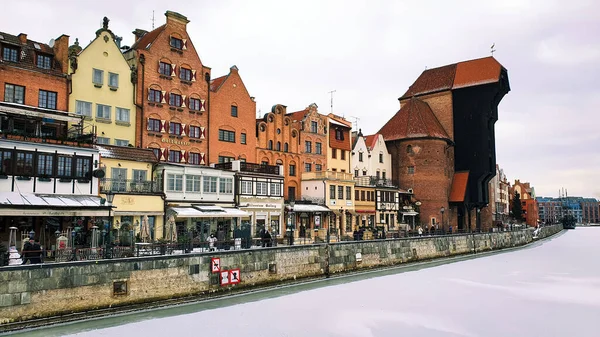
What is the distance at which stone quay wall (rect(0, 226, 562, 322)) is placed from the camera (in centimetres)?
1900

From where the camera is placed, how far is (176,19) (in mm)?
43031

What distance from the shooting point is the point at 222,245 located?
93.1 ft

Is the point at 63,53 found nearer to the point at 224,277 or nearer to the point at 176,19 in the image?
the point at 176,19

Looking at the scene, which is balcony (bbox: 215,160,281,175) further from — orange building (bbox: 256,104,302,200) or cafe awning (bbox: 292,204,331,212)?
cafe awning (bbox: 292,204,331,212)

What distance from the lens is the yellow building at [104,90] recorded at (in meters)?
35.6

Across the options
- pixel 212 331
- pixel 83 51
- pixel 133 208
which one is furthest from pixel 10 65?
pixel 212 331

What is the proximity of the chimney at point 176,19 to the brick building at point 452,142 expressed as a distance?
3834 cm

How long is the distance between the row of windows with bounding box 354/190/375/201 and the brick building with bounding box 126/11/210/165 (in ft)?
67.3

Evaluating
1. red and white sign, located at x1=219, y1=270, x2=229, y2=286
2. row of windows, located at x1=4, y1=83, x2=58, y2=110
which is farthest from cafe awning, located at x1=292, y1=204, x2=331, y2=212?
row of windows, located at x1=4, y1=83, x2=58, y2=110

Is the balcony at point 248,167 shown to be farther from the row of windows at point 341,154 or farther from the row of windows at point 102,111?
the row of windows at point 341,154

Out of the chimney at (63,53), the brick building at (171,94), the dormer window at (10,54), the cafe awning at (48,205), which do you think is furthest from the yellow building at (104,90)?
the cafe awning at (48,205)

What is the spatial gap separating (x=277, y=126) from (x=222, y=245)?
81.2 feet

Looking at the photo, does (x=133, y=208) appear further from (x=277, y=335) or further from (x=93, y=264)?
(x=277, y=335)

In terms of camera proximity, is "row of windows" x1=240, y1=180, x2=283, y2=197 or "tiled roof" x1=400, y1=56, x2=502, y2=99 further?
"tiled roof" x1=400, y1=56, x2=502, y2=99
